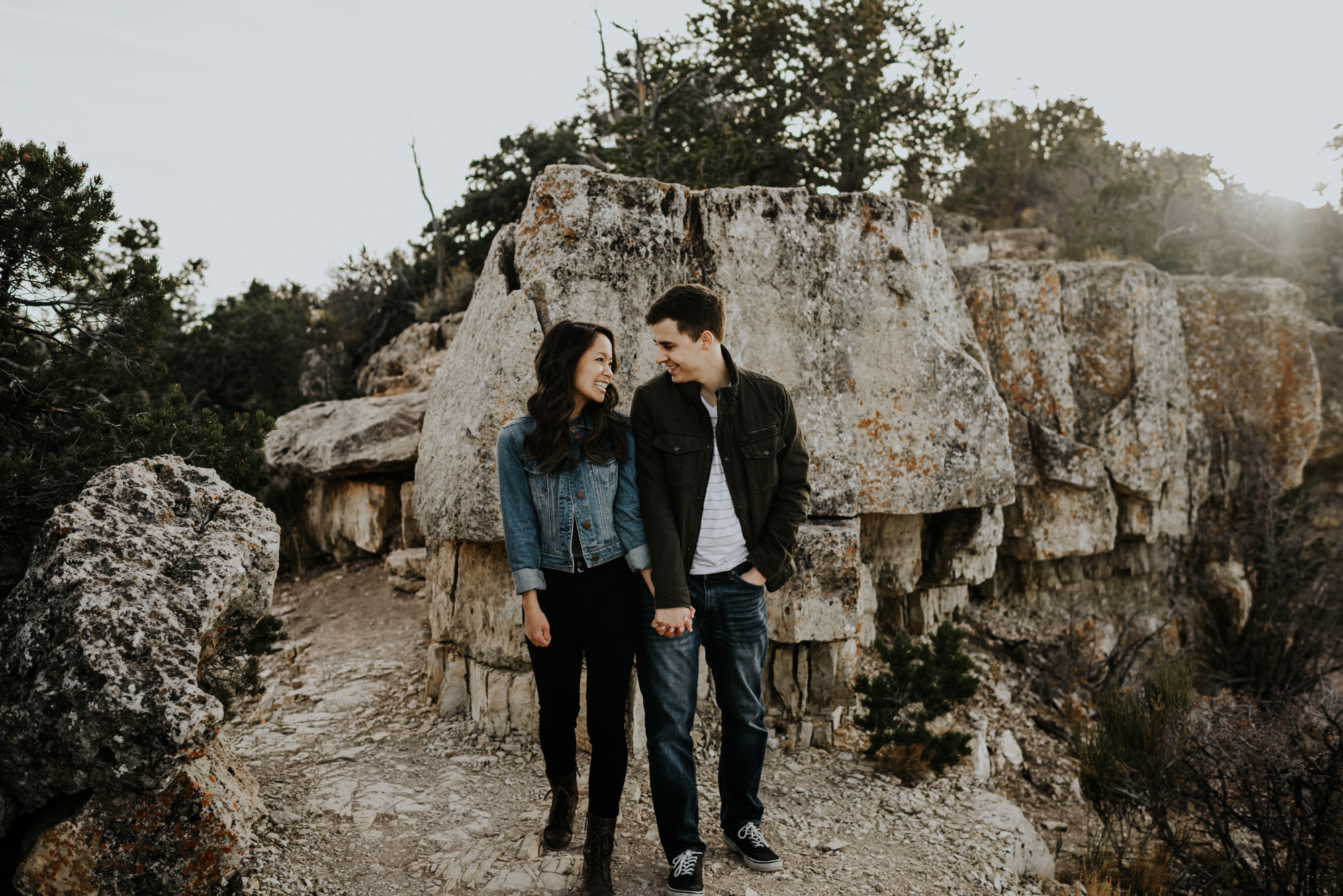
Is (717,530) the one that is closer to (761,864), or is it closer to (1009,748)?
(761,864)

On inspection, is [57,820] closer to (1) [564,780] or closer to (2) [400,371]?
(1) [564,780]

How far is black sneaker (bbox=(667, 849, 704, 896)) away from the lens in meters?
3.11

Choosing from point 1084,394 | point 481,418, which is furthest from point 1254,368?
point 481,418

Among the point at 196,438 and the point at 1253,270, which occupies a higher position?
the point at 1253,270

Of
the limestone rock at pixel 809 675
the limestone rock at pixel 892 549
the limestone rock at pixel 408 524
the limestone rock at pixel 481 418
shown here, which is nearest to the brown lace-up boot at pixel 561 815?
the limestone rock at pixel 481 418

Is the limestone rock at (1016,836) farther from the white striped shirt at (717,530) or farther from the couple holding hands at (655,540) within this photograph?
the white striped shirt at (717,530)

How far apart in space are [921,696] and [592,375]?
129 inches

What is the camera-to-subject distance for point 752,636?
3.35 metres

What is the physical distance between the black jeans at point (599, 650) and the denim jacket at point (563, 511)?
0.23ft

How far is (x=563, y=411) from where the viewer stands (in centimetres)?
315

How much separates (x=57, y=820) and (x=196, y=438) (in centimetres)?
224

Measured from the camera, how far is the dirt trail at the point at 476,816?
339 centimetres

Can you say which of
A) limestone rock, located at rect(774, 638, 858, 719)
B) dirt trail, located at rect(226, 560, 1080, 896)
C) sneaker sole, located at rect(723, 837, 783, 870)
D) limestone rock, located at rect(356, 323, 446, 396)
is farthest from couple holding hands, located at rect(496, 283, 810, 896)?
limestone rock, located at rect(356, 323, 446, 396)

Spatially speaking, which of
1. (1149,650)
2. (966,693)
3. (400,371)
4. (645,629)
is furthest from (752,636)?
(400,371)
